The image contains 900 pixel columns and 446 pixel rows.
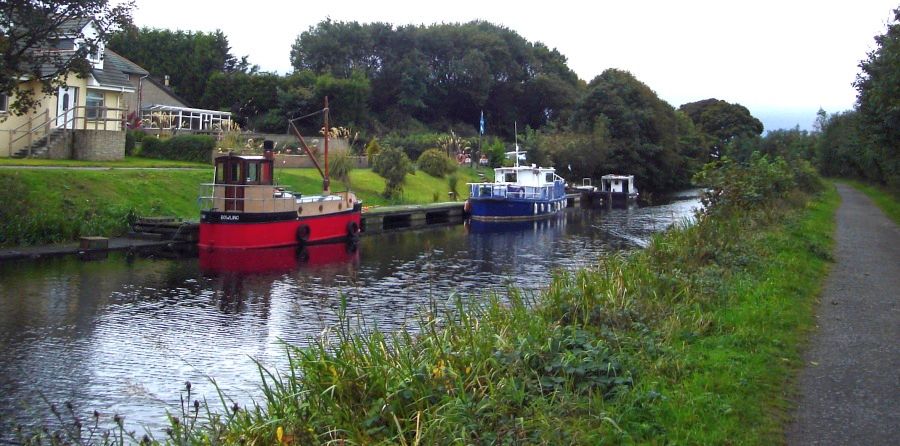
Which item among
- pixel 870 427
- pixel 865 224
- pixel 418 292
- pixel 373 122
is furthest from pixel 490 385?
pixel 373 122

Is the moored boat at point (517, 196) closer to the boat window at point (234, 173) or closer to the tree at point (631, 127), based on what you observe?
the boat window at point (234, 173)

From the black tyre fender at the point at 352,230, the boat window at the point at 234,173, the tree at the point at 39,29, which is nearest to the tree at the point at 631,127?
the black tyre fender at the point at 352,230

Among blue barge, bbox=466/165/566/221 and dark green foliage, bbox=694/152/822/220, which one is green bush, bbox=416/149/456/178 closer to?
blue barge, bbox=466/165/566/221

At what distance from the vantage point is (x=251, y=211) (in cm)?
2941

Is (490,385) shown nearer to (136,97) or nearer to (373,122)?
(136,97)

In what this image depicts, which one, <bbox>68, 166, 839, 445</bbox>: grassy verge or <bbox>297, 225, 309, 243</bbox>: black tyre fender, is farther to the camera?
<bbox>297, 225, 309, 243</bbox>: black tyre fender

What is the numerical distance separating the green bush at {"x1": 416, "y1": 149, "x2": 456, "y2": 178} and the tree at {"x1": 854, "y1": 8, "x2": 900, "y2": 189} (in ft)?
90.9

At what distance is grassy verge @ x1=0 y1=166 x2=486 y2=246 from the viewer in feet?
85.5

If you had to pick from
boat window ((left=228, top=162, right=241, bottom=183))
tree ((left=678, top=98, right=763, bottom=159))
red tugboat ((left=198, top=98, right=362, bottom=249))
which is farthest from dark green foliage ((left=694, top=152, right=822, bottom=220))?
tree ((left=678, top=98, right=763, bottom=159))

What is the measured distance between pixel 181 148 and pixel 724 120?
272ft

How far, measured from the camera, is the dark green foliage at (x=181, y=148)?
4234 centimetres

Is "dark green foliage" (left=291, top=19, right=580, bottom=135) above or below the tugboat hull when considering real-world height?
above

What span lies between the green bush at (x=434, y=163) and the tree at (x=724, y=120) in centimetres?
5737

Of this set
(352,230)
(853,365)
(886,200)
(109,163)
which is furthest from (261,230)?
(886,200)
